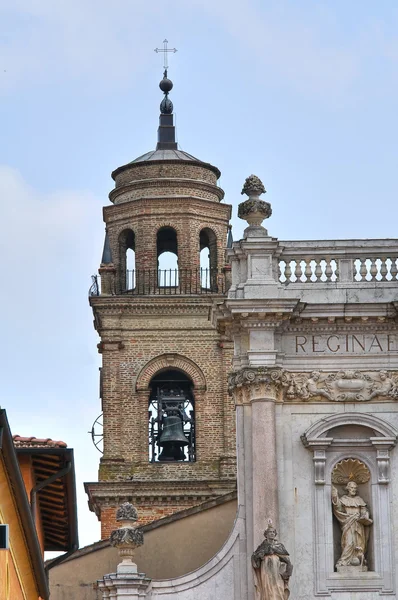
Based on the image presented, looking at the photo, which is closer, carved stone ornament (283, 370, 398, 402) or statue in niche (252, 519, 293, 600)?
statue in niche (252, 519, 293, 600)

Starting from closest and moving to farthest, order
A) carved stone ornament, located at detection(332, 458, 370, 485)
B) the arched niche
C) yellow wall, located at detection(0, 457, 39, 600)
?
yellow wall, located at detection(0, 457, 39, 600) < the arched niche < carved stone ornament, located at detection(332, 458, 370, 485)

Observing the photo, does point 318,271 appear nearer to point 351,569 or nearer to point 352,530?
point 352,530

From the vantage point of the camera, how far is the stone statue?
129 ft

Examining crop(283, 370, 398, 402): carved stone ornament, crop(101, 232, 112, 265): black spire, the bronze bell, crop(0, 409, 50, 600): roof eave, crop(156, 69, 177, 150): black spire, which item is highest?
crop(156, 69, 177, 150): black spire

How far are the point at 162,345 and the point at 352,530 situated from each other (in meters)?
14.3

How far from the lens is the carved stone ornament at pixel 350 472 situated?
130 ft

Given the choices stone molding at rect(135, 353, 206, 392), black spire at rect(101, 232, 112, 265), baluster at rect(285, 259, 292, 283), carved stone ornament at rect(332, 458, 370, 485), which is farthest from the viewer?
black spire at rect(101, 232, 112, 265)

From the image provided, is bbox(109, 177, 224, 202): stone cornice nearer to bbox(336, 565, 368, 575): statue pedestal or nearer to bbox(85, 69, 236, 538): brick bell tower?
bbox(85, 69, 236, 538): brick bell tower

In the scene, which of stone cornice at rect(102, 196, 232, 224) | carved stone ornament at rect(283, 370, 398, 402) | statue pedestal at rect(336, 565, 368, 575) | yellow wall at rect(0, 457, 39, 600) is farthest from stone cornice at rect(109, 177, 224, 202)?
yellow wall at rect(0, 457, 39, 600)

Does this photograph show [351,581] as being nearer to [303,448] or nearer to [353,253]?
[303,448]

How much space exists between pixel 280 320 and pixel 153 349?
514 inches

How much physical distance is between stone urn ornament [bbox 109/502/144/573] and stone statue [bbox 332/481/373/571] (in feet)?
11.4

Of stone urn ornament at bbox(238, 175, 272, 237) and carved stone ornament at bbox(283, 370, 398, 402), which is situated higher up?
stone urn ornament at bbox(238, 175, 272, 237)

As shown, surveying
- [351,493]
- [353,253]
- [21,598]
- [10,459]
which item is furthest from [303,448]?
[10,459]
